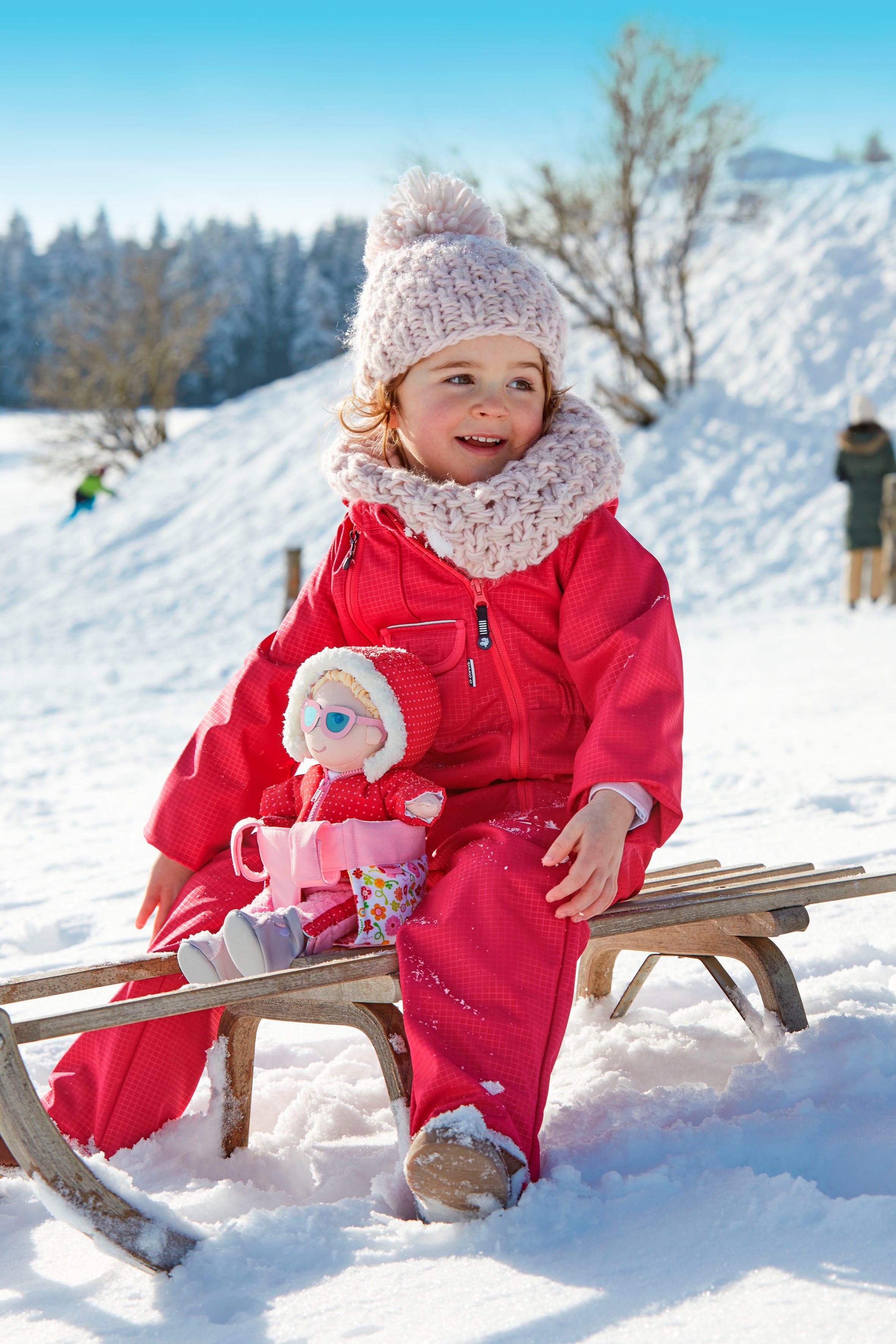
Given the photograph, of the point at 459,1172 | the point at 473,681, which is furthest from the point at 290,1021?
the point at 473,681

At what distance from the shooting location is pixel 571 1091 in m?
2.08

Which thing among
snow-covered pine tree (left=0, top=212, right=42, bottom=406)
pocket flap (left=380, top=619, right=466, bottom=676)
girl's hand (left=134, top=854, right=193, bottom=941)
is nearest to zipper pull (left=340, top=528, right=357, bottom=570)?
pocket flap (left=380, top=619, right=466, bottom=676)

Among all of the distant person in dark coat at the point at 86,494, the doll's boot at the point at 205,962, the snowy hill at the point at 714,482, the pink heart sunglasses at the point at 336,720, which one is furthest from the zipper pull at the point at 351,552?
the distant person in dark coat at the point at 86,494

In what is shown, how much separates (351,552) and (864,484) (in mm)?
8519

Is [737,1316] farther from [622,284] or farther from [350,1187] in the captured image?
[622,284]

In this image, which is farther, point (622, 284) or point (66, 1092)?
point (622, 284)

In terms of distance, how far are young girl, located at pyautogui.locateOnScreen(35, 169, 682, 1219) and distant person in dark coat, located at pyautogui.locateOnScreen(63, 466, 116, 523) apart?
17.9 metres

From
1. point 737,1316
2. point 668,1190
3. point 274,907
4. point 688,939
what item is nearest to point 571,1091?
point 688,939

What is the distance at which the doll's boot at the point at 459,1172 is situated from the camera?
156 cm

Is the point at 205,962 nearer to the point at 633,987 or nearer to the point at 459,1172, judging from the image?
the point at 459,1172

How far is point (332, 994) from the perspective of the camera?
1.81 m

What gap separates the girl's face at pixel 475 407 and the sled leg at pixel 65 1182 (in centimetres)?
131

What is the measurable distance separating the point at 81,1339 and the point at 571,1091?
939 mm

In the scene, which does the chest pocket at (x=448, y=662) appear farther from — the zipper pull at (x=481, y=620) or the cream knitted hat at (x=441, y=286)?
the cream knitted hat at (x=441, y=286)
